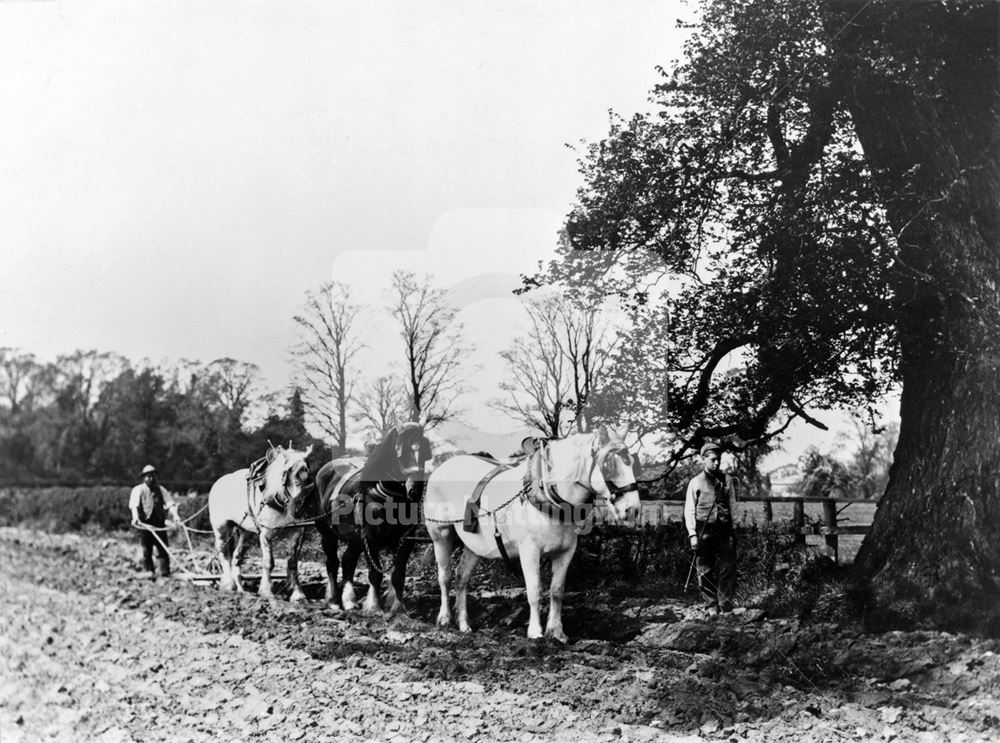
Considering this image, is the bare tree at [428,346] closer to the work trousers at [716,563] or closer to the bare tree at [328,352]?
the bare tree at [328,352]

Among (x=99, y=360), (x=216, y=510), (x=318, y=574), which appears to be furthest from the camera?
(x=318, y=574)

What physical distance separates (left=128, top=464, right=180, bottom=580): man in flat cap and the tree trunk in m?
6.18

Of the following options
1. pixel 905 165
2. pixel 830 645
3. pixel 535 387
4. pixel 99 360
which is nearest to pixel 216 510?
pixel 99 360

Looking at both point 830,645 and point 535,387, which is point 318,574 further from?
point 830,645

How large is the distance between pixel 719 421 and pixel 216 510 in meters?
5.31

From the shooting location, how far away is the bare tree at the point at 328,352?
6.84m

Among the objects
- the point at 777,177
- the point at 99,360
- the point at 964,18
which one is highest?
the point at 964,18

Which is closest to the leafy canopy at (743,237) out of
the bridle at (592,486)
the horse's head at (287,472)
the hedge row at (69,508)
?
the bridle at (592,486)

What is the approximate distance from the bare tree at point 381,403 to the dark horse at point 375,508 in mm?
128

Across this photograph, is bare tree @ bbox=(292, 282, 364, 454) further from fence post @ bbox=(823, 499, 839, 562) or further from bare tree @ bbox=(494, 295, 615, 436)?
fence post @ bbox=(823, 499, 839, 562)

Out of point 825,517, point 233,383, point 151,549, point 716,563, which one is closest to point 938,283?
point 825,517

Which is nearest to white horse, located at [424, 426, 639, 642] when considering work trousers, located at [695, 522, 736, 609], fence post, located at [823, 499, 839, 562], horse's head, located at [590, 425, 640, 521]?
horse's head, located at [590, 425, 640, 521]

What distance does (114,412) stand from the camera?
716 cm

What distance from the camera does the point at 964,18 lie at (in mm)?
5508
